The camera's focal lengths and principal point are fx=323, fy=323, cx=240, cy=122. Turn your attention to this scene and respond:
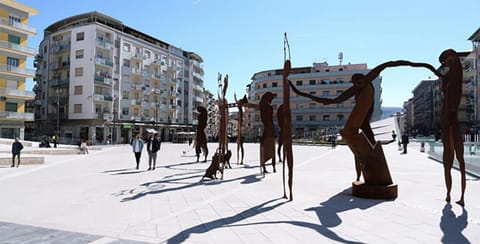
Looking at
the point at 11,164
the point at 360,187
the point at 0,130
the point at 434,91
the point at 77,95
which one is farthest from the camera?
the point at 434,91

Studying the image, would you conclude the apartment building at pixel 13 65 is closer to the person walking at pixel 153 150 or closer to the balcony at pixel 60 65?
the balcony at pixel 60 65

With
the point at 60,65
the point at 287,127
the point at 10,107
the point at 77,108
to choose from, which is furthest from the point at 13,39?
the point at 287,127

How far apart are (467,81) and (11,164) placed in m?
62.7

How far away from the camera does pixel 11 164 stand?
15078mm

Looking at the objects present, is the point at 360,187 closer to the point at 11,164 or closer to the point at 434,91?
the point at 11,164

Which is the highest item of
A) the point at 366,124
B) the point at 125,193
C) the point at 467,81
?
the point at 467,81

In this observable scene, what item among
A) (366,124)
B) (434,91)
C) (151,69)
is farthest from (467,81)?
(366,124)

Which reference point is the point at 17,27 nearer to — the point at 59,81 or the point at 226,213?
the point at 59,81

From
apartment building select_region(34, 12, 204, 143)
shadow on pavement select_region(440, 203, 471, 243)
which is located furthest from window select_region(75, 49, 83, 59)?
shadow on pavement select_region(440, 203, 471, 243)

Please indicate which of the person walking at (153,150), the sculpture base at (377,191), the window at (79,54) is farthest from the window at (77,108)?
the sculpture base at (377,191)

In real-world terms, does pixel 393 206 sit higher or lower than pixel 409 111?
lower

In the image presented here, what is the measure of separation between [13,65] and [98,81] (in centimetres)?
965

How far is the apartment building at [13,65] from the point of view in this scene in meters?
35.9

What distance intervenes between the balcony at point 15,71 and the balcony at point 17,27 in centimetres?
446
